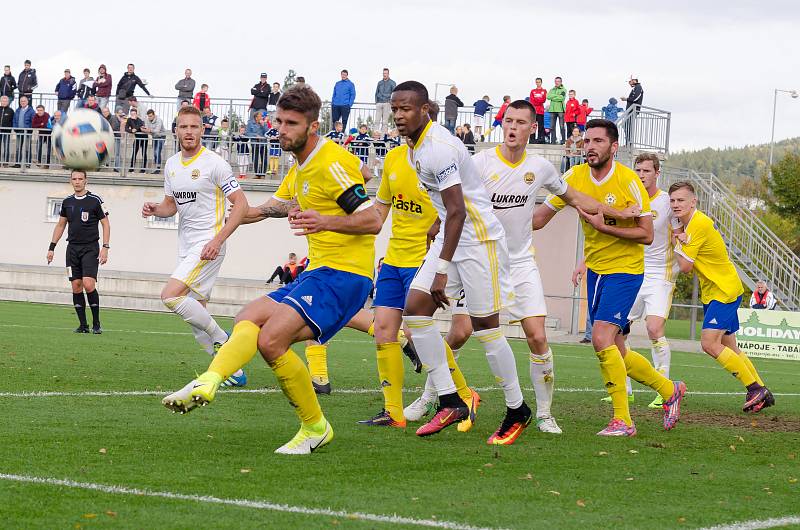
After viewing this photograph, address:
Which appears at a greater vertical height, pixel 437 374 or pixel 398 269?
pixel 398 269

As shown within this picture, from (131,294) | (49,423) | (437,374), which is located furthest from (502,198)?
(131,294)

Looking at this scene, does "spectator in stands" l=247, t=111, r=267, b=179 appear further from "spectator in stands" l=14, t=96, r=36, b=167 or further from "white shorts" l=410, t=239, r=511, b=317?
"white shorts" l=410, t=239, r=511, b=317

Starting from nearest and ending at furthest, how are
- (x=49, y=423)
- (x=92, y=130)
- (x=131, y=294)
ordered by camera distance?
(x=49, y=423), (x=92, y=130), (x=131, y=294)

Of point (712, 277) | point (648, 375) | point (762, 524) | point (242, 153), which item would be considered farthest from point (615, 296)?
point (242, 153)

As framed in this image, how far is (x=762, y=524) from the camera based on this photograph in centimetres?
565

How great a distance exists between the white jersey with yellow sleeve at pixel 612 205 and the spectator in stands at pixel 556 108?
2263 cm

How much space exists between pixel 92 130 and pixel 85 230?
24.7ft

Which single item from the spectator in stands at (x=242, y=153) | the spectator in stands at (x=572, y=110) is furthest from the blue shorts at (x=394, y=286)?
the spectator in stands at (x=242, y=153)

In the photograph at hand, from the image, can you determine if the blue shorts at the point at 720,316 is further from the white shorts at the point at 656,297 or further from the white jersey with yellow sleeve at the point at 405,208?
the white jersey with yellow sleeve at the point at 405,208

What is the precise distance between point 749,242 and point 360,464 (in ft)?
81.1

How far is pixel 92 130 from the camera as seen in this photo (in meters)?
11.0

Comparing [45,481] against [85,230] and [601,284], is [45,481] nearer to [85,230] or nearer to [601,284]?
[601,284]

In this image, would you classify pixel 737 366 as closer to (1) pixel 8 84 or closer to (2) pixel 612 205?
(2) pixel 612 205

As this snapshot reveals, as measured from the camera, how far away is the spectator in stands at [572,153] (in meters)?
30.5
